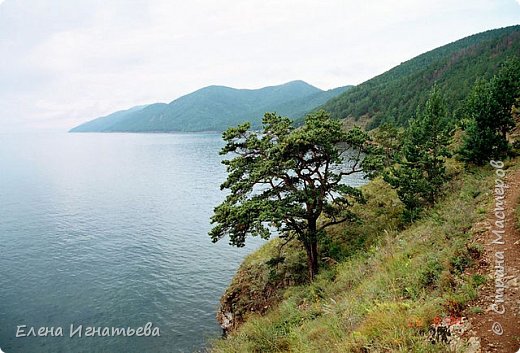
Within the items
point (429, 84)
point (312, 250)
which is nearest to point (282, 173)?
point (312, 250)

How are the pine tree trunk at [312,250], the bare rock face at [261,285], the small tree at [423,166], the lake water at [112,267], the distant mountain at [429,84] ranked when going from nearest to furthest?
the small tree at [423,166] → the pine tree trunk at [312,250] → the bare rock face at [261,285] → the lake water at [112,267] → the distant mountain at [429,84]

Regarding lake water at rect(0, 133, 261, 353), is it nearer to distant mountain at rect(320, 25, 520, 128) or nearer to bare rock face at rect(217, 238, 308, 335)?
bare rock face at rect(217, 238, 308, 335)

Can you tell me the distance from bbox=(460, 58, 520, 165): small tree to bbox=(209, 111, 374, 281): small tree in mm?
6714

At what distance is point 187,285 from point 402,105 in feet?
392

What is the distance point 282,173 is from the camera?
20312 millimetres

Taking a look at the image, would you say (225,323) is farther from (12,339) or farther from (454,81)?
(454,81)

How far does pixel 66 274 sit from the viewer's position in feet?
115

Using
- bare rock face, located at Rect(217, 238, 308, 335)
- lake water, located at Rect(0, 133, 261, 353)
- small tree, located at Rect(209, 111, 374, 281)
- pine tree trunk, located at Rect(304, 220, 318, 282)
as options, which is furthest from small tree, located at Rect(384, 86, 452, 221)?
lake water, located at Rect(0, 133, 261, 353)

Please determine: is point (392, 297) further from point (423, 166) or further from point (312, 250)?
point (423, 166)

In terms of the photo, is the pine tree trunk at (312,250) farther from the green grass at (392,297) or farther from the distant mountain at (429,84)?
the distant mountain at (429,84)

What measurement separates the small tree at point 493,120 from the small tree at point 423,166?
1.78 meters

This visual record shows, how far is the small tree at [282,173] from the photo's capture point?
1883 cm

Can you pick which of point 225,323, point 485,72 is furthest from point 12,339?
point 485,72

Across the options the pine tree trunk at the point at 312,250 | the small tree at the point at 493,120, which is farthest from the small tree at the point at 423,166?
the pine tree trunk at the point at 312,250
